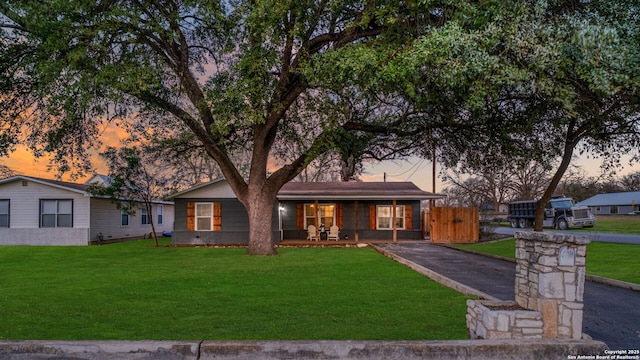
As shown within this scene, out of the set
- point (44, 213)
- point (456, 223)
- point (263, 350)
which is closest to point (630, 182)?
point (456, 223)

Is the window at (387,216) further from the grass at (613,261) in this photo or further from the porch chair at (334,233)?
the grass at (613,261)

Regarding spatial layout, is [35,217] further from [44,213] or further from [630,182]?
[630,182]

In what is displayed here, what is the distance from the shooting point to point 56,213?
23969 mm

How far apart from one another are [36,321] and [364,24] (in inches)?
363

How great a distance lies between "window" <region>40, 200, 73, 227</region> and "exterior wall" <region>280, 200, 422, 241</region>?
11.0 m

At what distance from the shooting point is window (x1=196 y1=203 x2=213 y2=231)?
23984mm

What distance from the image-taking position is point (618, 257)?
48.1 feet

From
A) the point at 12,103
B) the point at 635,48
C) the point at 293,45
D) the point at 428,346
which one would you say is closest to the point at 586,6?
the point at 635,48

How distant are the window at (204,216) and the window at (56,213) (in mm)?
6562

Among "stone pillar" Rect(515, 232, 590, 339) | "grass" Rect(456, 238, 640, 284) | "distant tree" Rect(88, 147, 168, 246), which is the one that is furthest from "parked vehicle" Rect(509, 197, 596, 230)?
"stone pillar" Rect(515, 232, 590, 339)

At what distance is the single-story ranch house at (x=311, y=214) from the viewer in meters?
23.8

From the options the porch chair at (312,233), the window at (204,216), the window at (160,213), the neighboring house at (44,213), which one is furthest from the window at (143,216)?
the porch chair at (312,233)

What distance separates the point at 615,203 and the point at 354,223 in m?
44.8

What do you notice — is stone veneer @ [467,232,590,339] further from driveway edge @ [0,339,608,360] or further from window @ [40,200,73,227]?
window @ [40,200,73,227]
